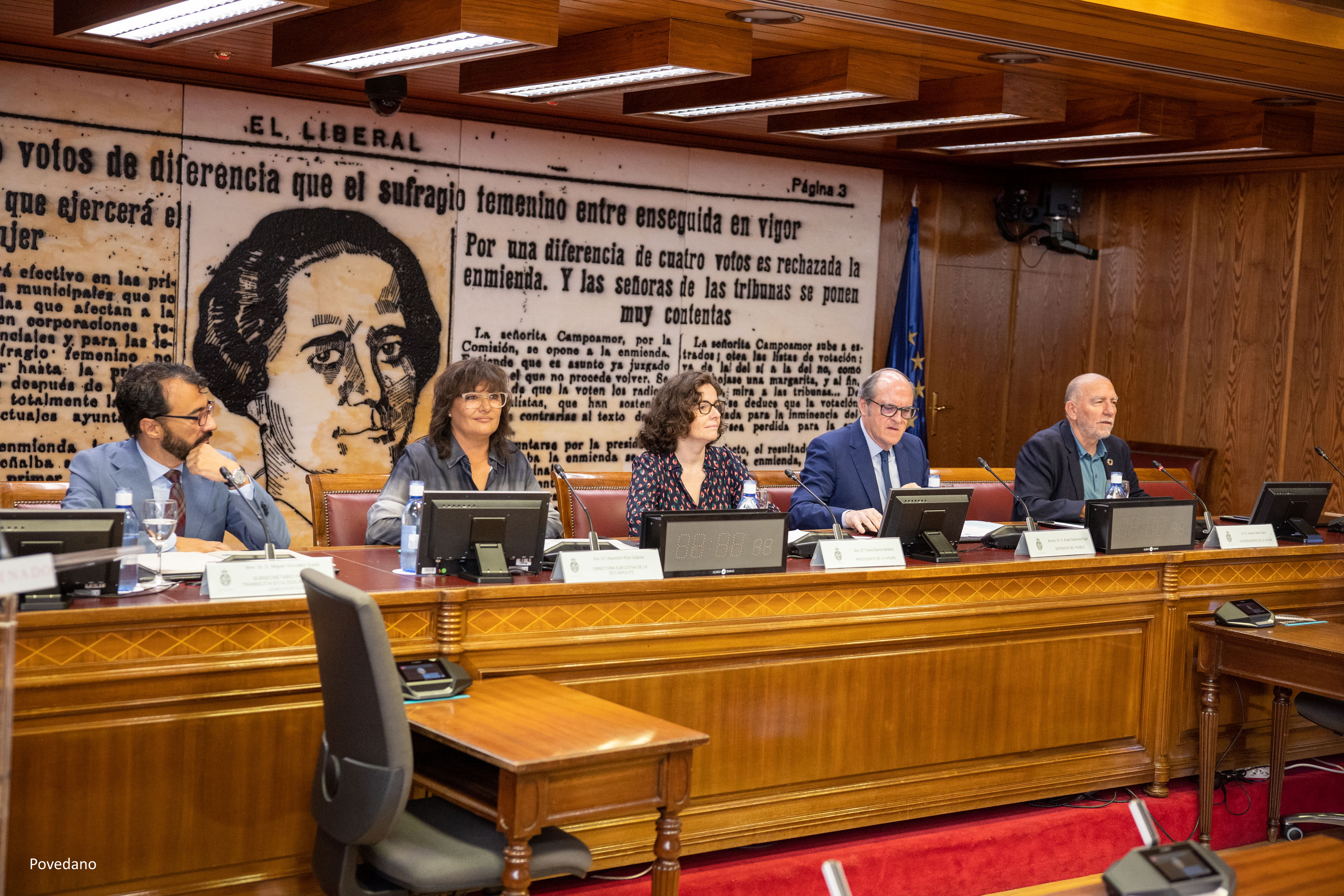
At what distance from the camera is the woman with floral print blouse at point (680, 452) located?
407 cm

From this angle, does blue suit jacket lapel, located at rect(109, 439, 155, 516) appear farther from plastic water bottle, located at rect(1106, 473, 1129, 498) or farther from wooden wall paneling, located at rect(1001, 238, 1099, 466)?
wooden wall paneling, located at rect(1001, 238, 1099, 466)

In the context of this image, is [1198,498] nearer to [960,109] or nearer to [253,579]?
[960,109]

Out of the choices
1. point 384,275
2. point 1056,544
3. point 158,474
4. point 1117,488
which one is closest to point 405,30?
point 158,474

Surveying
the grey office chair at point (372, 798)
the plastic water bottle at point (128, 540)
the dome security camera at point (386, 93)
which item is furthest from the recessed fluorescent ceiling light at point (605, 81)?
the grey office chair at point (372, 798)

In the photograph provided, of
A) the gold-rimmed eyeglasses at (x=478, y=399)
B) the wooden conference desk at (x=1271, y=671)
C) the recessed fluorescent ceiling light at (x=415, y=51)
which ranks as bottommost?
the wooden conference desk at (x=1271, y=671)

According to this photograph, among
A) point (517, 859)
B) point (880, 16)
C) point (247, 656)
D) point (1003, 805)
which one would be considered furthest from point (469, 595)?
point (880, 16)

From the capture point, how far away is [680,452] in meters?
4.17

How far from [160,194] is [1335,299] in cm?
553

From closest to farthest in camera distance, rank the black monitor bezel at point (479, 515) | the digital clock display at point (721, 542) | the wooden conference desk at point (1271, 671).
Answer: the black monitor bezel at point (479, 515), the digital clock display at point (721, 542), the wooden conference desk at point (1271, 671)

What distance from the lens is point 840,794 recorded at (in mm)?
3400

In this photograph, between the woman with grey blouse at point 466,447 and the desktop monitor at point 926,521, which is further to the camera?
the woman with grey blouse at point 466,447

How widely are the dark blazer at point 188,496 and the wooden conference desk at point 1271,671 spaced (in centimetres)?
272

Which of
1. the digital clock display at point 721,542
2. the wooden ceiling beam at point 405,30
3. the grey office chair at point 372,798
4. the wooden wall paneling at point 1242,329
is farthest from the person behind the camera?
the wooden wall paneling at point 1242,329

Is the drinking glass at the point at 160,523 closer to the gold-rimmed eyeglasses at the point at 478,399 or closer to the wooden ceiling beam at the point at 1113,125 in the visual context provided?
the gold-rimmed eyeglasses at the point at 478,399
